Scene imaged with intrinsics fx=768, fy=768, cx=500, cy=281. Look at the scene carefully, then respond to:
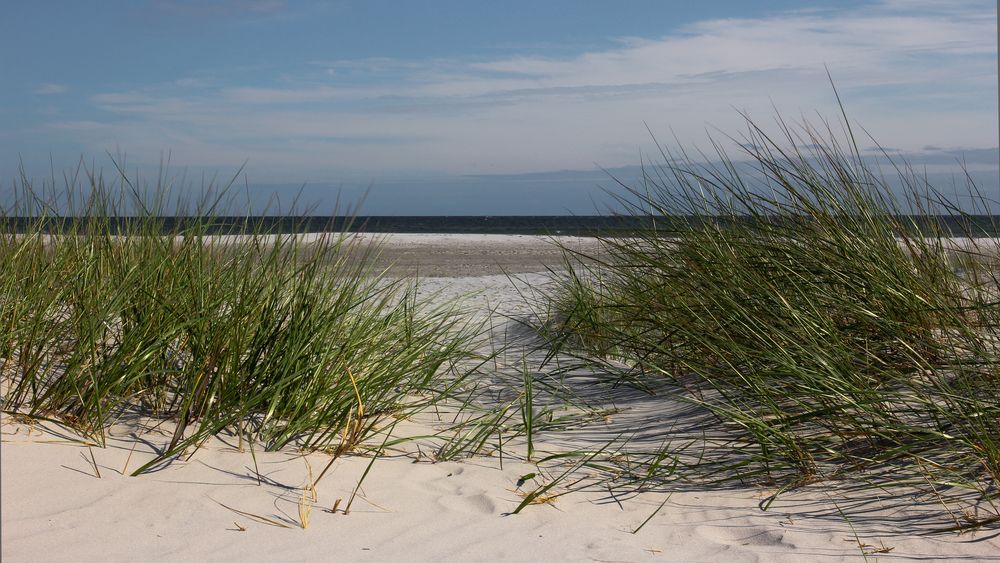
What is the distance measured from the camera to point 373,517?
200 cm

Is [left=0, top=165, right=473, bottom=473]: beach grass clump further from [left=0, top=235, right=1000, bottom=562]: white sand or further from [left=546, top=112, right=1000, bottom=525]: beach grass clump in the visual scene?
[left=546, top=112, right=1000, bottom=525]: beach grass clump

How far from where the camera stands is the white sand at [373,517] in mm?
1819

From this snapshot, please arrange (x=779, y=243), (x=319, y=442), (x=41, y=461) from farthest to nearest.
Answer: (x=779, y=243) → (x=319, y=442) → (x=41, y=461)

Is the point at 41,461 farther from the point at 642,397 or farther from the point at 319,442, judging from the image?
the point at 642,397

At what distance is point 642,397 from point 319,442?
1366 mm

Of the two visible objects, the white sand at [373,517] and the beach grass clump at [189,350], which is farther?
the beach grass clump at [189,350]

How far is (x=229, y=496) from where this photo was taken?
6.75 ft

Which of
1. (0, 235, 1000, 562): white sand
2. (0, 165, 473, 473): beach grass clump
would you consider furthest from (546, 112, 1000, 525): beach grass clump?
(0, 165, 473, 473): beach grass clump

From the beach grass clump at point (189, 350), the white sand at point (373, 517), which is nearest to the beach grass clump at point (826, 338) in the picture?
the white sand at point (373, 517)

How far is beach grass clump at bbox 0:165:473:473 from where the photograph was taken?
2.36 metres

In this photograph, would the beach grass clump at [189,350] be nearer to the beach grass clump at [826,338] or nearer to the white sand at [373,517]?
the white sand at [373,517]

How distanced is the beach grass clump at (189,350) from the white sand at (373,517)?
11cm

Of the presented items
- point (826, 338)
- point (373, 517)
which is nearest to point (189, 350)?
point (373, 517)

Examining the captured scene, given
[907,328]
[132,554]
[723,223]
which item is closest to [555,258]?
[723,223]
